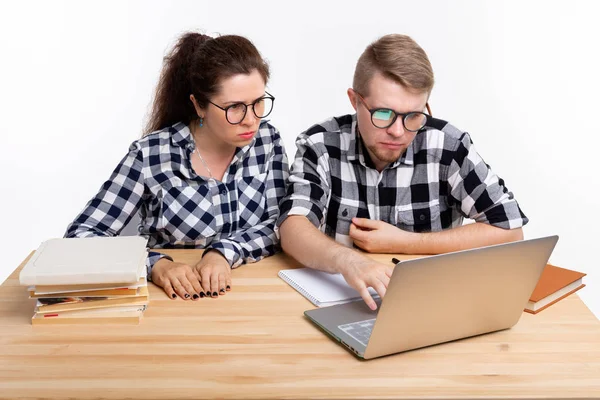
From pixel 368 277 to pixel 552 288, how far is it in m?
0.49

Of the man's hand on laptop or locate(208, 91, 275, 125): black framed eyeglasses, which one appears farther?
locate(208, 91, 275, 125): black framed eyeglasses

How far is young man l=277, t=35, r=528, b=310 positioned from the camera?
82.8 inches

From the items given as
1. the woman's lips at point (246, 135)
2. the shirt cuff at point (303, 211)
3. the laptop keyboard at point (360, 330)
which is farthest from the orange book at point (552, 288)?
the woman's lips at point (246, 135)

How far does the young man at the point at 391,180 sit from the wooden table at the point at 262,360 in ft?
1.31

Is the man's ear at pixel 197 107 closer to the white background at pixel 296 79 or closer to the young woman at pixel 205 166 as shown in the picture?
the young woman at pixel 205 166

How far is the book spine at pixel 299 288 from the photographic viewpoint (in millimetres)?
1817

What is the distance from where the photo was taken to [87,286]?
1686 mm

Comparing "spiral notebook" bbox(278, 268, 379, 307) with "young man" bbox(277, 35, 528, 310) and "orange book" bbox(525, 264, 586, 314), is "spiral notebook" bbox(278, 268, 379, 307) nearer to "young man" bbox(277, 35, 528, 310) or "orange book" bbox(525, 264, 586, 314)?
"young man" bbox(277, 35, 528, 310)

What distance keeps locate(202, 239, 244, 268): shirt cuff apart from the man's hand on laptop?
0.38m

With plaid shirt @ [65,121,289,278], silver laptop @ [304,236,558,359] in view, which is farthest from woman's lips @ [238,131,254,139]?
silver laptop @ [304,236,558,359]

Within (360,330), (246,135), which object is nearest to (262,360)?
(360,330)

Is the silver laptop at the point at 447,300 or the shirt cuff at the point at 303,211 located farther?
the shirt cuff at the point at 303,211

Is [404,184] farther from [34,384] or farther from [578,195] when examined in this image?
[578,195]

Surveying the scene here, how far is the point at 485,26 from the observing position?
12.1 feet
